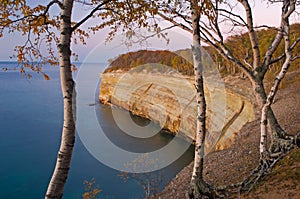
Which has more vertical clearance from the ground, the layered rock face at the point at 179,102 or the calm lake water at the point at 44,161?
the layered rock face at the point at 179,102

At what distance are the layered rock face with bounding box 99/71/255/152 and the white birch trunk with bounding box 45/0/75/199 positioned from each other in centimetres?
1514

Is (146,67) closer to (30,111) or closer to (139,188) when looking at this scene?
(30,111)

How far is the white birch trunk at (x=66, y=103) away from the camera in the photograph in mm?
3369

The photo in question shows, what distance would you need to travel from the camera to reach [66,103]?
3432 mm

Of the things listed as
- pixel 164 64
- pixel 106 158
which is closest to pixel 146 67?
pixel 164 64

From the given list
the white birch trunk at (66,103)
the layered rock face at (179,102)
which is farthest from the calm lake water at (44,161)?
the white birch trunk at (66,103)

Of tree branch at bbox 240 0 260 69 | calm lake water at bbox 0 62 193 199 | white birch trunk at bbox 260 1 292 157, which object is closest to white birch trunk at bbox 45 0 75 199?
tree branch at bbox 240 0 260 69

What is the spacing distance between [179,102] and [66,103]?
99.6 feet

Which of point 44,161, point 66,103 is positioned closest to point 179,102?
point 44,161

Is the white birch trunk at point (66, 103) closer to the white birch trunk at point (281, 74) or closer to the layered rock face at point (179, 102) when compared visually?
the white birch trunk at point (281, 74)

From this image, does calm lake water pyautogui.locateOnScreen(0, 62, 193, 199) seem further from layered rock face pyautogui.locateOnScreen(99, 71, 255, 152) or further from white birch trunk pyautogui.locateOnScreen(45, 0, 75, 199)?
white birch trunk pyautogui.locateOnScreen(45, 0, 75, 199)

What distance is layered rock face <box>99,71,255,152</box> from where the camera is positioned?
21328mm

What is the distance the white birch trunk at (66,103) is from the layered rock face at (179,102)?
596 inches

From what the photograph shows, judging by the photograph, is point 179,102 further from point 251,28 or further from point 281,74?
point 281,74
